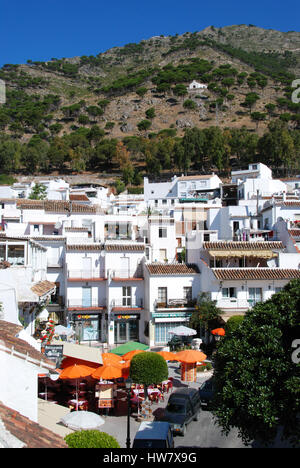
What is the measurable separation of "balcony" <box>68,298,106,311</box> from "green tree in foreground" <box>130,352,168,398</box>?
51.6ft

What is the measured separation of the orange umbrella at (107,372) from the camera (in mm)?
18766

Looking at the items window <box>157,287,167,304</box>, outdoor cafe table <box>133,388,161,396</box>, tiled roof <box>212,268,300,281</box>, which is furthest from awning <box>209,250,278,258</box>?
outdoor cafe table <box>133,388,161,396</box>

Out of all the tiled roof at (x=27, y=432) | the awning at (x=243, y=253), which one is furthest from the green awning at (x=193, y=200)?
the tiled roof at (x=27, y=432)

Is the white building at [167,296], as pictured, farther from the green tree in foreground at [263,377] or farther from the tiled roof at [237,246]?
the green tree in foreground at [263,377]

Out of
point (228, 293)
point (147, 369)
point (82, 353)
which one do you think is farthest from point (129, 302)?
point (147, 369)

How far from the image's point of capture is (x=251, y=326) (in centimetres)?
1291

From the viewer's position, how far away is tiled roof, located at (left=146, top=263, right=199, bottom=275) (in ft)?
110

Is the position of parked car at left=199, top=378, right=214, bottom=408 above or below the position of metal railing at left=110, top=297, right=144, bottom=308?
below

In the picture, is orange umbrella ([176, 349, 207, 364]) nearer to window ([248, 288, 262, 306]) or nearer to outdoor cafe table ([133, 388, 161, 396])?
outdoor cafe table ([133, 388, 161, 396])

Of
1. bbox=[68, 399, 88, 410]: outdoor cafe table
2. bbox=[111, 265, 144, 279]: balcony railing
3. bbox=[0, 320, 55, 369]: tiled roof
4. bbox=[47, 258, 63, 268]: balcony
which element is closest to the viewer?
bbox=[0, 320, 55, 369]: tiled roof

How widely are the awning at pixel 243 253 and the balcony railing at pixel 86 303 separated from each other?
938cm

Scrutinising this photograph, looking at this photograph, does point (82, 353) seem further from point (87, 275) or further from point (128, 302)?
point (87, 275)

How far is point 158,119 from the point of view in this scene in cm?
13650

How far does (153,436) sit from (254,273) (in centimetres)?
2021
